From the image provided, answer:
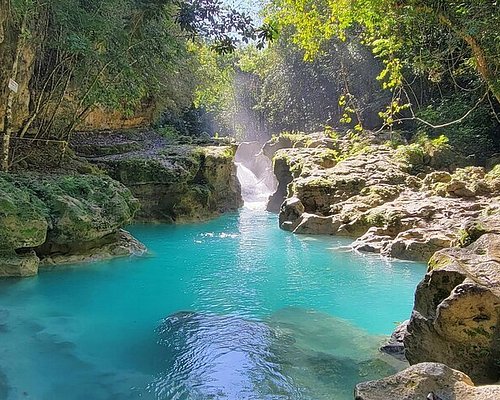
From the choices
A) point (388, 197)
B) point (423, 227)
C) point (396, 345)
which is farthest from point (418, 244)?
point (396, 345)

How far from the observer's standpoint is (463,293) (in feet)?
12.1

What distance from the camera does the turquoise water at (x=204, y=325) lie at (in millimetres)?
4812

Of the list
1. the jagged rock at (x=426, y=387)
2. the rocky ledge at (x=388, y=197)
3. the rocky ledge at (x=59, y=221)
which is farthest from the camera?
the rocky ledge at (x=388, y=197)

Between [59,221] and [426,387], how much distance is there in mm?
8085

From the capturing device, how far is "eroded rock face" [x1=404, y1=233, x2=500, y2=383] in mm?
3654

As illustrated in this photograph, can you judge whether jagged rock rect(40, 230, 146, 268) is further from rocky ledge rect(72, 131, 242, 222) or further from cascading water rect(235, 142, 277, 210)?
cascading water rect(235, 142, 277, 210)

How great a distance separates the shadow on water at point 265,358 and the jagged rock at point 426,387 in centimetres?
205

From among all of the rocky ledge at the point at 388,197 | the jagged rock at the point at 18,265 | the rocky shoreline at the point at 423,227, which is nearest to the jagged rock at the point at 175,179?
the rocky shoreline at the point at 423,227

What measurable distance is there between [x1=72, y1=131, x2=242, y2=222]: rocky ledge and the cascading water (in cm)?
391

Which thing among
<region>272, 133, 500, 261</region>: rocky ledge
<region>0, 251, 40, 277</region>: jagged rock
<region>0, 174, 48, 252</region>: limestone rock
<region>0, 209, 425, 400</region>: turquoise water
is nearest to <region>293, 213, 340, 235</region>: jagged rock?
<region>272, 133, 500, 261</region>: rocky ledge

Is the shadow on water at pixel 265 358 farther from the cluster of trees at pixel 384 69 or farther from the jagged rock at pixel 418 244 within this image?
the jagged rock at pixel 418 244

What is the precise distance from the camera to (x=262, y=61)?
103 ft

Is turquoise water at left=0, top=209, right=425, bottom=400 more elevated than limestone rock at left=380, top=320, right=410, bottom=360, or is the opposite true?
limestone rock at left=380, top=320, right=410, bottom=360

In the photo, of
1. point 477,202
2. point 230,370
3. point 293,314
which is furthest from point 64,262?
point 477,202
